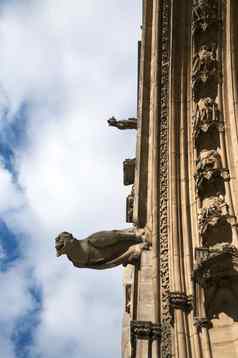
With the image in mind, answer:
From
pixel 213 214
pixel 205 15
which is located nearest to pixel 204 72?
pixel 205 15

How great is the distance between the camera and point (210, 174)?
10125 mm

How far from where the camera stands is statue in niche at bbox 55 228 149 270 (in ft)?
36.1

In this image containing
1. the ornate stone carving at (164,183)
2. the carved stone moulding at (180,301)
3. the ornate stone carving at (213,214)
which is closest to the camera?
the carved stone moulding at (180,301)

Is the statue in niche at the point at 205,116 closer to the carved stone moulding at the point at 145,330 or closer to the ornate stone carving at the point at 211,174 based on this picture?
the ornate stone carving at the point at 211,174

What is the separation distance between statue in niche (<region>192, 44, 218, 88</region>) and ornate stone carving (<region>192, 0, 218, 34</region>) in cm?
48

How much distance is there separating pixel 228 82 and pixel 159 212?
2760mm

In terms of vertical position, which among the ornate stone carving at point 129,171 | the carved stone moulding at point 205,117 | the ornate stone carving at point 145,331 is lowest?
the ornate stone carving at point 145,331

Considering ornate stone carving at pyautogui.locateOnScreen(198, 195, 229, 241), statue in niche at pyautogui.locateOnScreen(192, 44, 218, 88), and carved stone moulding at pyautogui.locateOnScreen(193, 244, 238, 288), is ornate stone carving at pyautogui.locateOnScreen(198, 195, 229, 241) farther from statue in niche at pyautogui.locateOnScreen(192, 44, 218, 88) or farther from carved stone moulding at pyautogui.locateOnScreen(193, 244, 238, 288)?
statue in niche at pyautogui.locateOnScreen(192, 44, 218, 88)

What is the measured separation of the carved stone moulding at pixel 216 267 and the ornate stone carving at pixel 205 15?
207 inches

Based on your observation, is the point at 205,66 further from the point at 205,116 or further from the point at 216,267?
the point at 216,267

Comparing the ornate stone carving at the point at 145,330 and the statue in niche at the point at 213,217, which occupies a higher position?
the statue in niche at the point at 213,217

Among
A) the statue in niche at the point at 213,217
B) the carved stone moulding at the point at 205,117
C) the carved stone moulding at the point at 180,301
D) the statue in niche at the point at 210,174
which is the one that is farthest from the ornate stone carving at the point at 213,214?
the carved stone moulding at the point at 205,117

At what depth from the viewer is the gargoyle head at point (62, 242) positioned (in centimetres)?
1092

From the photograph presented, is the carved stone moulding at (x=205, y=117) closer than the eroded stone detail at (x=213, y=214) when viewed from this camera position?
No
